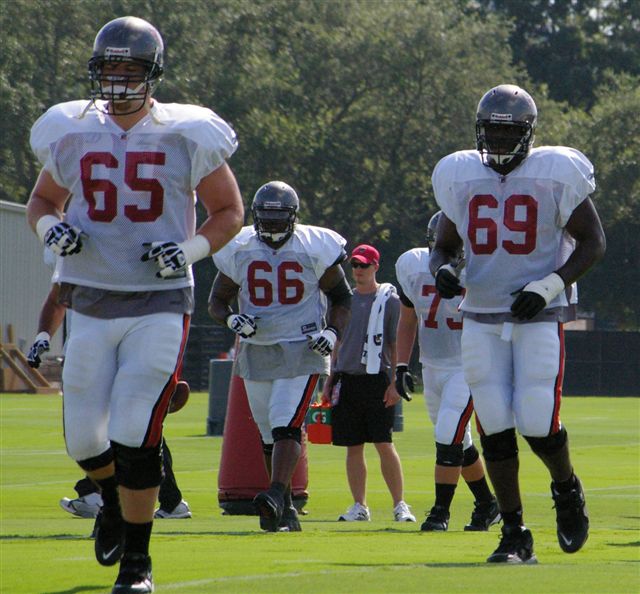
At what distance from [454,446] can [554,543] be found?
7.32 ft

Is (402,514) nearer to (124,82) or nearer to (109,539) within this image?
(109,539)

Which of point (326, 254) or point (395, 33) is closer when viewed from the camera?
point (326, 254)

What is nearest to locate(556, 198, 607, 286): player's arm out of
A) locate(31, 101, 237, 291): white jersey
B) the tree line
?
locate(31, 101, 237, 291): white jersey

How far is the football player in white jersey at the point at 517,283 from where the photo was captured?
640 centimetres

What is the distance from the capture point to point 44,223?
18.7 ft

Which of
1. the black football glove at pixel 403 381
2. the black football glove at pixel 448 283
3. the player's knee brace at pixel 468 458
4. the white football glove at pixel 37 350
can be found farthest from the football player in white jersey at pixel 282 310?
the black football glove at pixel 448 283

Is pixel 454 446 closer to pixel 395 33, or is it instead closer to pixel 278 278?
pixel 278 278

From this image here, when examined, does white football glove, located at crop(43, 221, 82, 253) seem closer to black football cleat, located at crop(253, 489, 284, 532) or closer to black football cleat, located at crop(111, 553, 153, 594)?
black football cleat, located at crop(111, 553, 153, 594)

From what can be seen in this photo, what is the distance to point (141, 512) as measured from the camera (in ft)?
17.8

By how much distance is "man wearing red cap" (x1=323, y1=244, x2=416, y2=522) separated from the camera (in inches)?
430

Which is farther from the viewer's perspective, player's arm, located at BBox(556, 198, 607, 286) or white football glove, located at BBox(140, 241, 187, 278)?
player's arm, located at BBox(556, 198, 607, 286)

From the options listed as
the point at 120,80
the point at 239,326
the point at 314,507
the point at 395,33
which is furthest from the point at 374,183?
the point at 120,80

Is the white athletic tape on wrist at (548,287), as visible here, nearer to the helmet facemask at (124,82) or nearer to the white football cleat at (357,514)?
the helmet facemask at (124,82)

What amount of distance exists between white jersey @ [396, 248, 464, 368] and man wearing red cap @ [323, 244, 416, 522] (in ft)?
3.44
